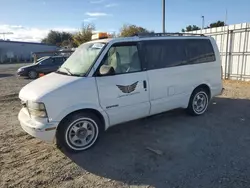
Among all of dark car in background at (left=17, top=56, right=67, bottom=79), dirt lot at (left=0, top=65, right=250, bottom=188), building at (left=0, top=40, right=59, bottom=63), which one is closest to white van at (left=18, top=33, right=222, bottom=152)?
dirt lot at (left=0, top=65, right=250, bottom=188)

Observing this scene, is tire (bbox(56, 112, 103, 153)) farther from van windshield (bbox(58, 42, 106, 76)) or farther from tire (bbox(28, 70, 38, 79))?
tire (bbox(28, 70, 38, 79))

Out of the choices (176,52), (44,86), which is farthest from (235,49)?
(44,86)

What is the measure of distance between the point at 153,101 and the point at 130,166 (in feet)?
5.39

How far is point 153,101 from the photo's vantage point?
4.76m

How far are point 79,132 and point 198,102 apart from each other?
329 centimetres

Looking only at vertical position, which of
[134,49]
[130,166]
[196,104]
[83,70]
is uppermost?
[134,49]

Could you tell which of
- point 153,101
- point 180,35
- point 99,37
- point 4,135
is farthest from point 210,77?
point 4,135

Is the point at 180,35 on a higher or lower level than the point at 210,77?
higher

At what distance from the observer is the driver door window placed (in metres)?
4.27

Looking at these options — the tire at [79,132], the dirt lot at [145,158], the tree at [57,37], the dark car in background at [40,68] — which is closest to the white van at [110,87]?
the tire at [79,132]

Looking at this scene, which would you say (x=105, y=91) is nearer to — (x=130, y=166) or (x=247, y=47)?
(x=130, y=166)

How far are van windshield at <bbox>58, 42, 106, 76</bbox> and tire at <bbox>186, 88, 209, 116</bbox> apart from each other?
2.73 m

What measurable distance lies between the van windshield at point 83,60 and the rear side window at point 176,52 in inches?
39.8

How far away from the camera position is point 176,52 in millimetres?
5184
